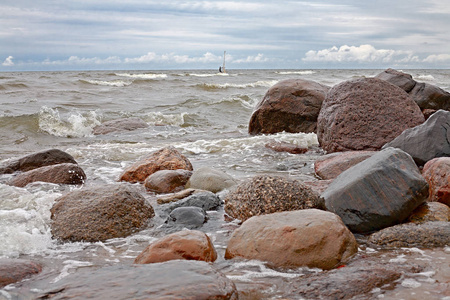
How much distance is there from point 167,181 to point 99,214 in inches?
67.4

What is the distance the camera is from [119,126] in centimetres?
1268

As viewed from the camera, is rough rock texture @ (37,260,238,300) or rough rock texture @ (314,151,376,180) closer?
rough rock texture @ (37,260,238,300)

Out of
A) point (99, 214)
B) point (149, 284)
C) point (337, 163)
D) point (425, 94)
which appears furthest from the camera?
point (425, 94)

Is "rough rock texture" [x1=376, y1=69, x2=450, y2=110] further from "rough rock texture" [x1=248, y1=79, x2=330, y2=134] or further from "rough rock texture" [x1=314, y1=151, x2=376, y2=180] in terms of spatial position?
"rough rock texture" [x1=314, y1=151, x2=376, y2=180]

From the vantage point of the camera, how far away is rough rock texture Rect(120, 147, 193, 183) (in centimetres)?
678

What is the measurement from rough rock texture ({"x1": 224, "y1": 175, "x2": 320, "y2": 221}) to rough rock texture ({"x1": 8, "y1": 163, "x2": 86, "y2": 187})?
294 cm

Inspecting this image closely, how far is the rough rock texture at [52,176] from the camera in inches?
254

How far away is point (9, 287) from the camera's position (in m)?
3.15

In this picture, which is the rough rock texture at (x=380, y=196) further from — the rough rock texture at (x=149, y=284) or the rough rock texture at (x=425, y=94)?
the rough rock texture at (x=425, y=94)

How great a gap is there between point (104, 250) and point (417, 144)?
4.34m

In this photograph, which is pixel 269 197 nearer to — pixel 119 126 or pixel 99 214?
pixel 99 214

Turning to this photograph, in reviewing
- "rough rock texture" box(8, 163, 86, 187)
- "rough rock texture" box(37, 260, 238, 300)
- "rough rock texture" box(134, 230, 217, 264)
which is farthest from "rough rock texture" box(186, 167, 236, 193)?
"rough rock texture" box(37, 260, 238, 300)

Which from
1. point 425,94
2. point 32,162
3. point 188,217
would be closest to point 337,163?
point 188,217

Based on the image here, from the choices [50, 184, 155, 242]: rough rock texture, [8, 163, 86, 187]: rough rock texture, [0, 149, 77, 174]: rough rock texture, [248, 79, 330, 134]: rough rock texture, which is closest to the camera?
[50, 184, 155, 242]: rough rock texture
